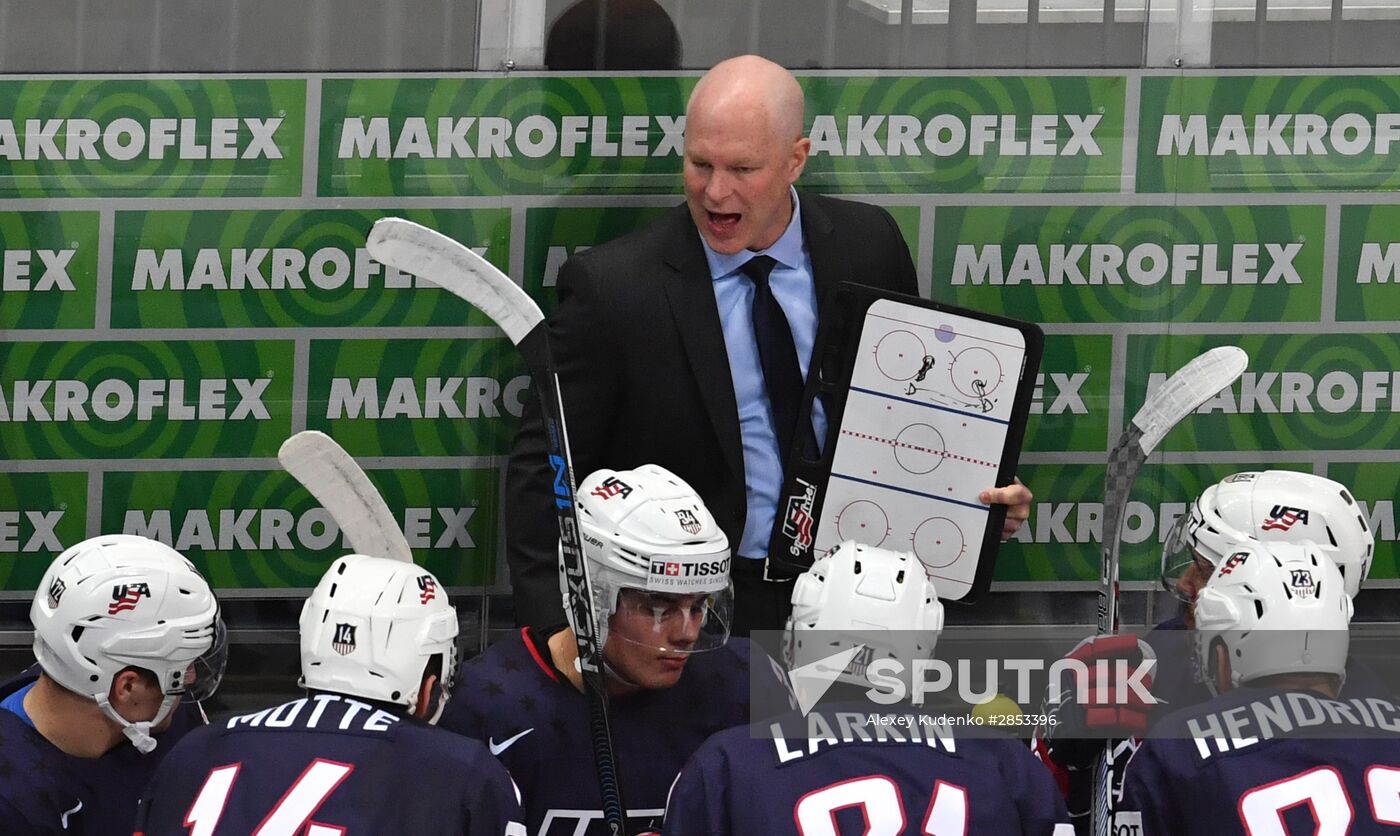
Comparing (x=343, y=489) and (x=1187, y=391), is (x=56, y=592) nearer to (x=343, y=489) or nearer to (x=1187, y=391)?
(x=343, y=489)

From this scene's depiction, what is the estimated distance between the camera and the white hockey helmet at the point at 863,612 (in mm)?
2434

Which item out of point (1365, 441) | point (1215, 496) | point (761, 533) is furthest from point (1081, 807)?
point (1365, 441)

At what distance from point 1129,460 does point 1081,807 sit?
2.34 feet

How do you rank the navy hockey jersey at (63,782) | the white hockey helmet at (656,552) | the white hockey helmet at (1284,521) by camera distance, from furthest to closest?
the white hockey helmet at (1284,521) → the white hockey helmet at (656,552) → the navy hockey jersey at (63,782)

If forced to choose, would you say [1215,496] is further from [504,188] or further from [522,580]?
[504,188]

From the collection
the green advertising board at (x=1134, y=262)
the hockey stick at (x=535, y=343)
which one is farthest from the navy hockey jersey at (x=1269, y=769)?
the green advertising board at (x=1134, y=262)

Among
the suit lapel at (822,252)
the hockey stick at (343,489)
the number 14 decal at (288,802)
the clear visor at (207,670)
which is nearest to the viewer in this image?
the number 14 decal at (288,802)

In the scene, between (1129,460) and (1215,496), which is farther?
(1129,460)

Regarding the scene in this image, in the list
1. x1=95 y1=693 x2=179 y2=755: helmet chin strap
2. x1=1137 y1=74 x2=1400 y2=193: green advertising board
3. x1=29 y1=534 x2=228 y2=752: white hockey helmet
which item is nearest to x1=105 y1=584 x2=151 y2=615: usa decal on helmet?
x1=29 y1=534 x2=228 y2=752: white hockey helmet

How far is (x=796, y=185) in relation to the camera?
398 centimetres

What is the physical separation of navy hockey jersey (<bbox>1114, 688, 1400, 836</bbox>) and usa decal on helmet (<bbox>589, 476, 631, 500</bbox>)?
2.84ft

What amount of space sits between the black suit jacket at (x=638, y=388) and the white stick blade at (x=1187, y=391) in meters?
0.63

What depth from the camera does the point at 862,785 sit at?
2334 mm

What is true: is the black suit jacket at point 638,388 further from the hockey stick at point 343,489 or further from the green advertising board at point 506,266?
the green advertising board at point 506,266
